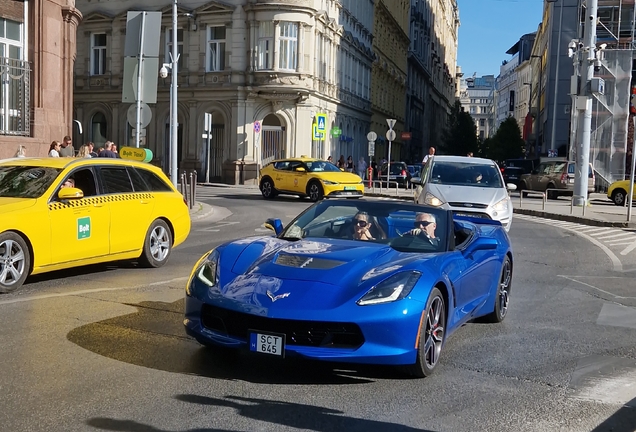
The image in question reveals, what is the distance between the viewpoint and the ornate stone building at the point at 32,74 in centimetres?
2106

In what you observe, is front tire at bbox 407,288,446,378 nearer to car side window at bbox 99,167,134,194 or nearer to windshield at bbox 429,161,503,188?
car side window at bbox 99,167,134,194

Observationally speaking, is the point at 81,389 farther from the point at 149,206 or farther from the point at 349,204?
the point at 149,206

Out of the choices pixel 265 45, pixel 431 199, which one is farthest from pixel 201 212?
pixel 265 45

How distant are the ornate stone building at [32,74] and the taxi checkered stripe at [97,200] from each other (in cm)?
1079

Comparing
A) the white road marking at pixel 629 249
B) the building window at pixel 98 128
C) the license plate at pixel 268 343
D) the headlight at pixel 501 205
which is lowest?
the white road marking at pixel 629 249

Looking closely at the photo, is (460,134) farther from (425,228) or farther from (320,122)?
(425,228)

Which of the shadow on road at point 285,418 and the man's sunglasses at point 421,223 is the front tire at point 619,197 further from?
the shadow on road at point 285,418

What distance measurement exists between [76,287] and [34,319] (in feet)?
6.46

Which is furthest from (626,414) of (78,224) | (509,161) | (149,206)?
(509,161)

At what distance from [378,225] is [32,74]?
17.4 meters

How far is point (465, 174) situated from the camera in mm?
17172

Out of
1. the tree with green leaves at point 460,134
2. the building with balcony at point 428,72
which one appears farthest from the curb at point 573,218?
the tree with green leaves at point 460,134

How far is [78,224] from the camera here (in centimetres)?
991

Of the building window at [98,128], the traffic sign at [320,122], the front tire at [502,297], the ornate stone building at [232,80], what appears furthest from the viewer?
the building window at [98,128]
